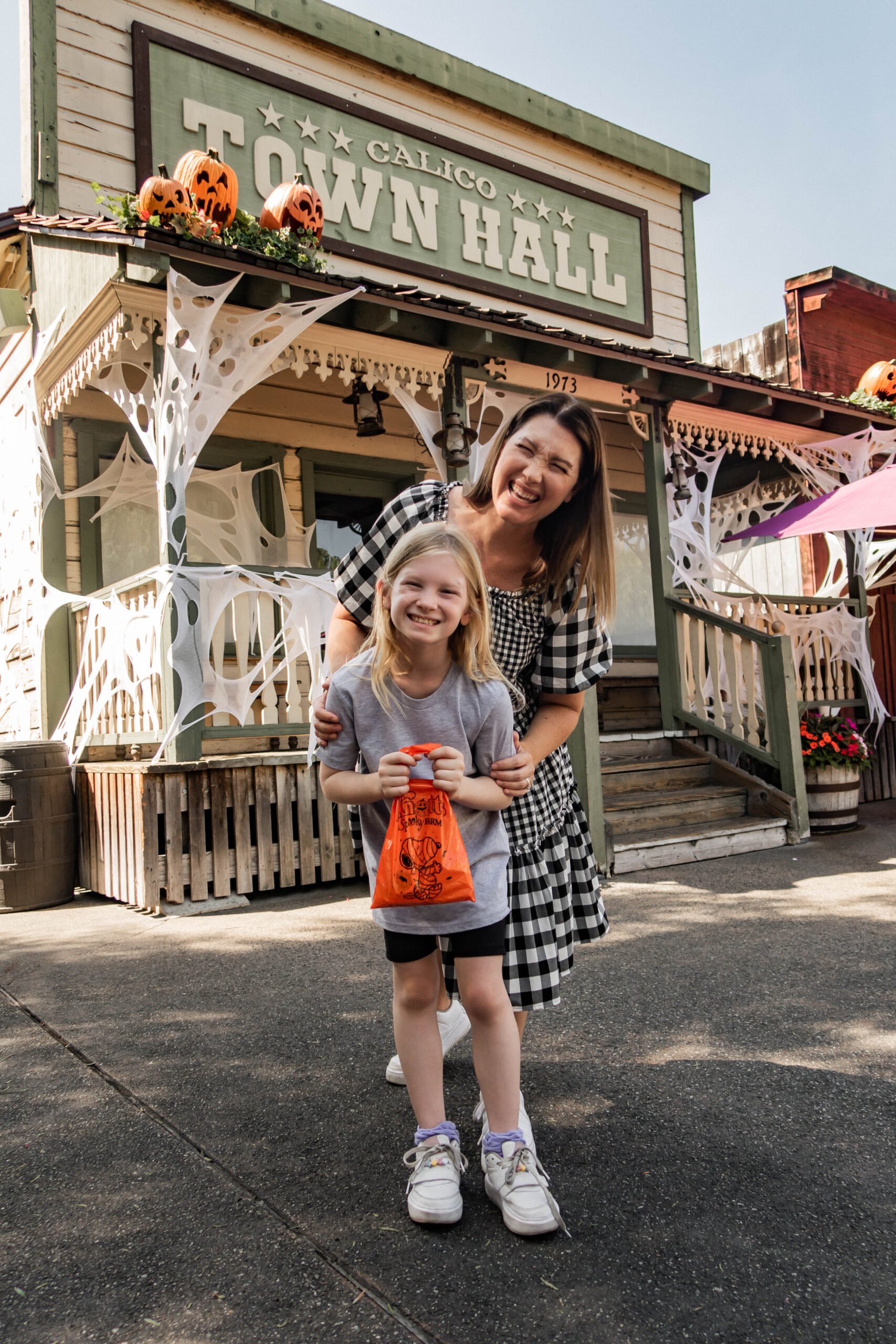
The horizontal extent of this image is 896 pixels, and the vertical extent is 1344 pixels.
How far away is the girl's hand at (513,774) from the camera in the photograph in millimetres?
1978

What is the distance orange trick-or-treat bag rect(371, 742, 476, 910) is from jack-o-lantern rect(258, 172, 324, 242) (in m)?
5.32

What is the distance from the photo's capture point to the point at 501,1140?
6.32 ft

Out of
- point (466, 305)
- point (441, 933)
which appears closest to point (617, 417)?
point (466, 305)

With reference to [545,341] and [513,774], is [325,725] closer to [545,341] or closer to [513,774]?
[513,774]

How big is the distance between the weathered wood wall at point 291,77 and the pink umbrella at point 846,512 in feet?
8.85

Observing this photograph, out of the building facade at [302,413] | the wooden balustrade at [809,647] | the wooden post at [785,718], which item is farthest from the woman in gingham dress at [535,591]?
the wooden balustrade at [809,647]

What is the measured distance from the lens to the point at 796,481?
31.5 feet

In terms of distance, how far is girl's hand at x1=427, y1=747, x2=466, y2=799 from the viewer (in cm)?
185

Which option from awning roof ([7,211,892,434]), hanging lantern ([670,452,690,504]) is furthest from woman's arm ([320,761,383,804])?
hanging lantern ([670,452,690,504])

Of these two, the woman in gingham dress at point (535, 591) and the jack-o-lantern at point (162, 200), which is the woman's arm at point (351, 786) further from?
the jack-o-lantern at point (162, 200)

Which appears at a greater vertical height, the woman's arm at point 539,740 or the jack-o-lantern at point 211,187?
the jack-o-lantern at point 211,187

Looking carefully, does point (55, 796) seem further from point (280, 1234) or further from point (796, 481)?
point (796, 481)

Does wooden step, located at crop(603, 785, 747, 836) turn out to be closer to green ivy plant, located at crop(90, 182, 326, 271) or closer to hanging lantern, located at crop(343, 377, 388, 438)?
hanging lantern, located at crop(343, 377, 388, 438)

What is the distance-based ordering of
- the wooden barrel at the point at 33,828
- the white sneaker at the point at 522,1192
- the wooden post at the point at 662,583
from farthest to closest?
the wooden post at the point at 662,583 → the wooden barrel at the point at 33,828 → the white sneaker at the point at 522,1192
